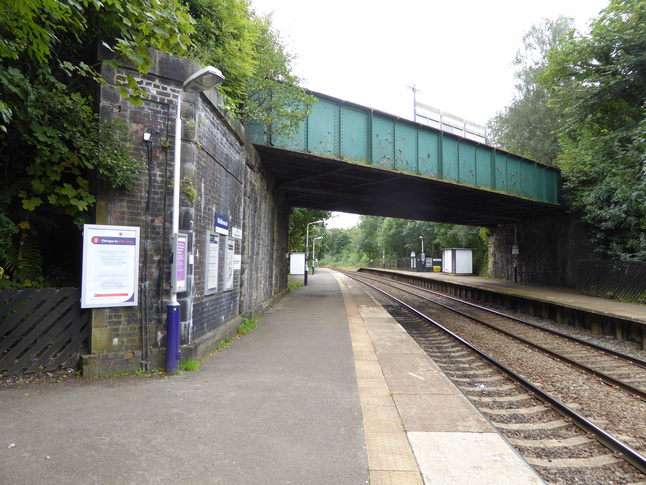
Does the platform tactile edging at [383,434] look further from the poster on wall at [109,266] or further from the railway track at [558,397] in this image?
the poster on wall at [109,266]

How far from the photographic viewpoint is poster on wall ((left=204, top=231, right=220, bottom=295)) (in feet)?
23.8

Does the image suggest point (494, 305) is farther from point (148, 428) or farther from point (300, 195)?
point (148, 428)

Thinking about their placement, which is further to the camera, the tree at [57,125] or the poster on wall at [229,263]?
the poster on wall at [229,263]

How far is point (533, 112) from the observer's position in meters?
29.2

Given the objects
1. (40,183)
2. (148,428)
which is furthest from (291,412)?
(40,183)

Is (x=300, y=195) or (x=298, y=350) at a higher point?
(x=300, y=195)

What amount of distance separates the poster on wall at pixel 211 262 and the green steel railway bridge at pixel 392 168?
491 centimetres

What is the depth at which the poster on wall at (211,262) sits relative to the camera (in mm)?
7242

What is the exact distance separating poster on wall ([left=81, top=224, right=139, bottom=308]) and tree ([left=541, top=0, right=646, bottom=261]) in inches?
525

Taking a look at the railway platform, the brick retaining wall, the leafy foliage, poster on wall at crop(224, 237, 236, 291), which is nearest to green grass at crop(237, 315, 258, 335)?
poster on wall at crop(224, 237, 236, 291)

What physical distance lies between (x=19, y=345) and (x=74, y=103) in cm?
344

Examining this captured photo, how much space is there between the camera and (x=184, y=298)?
6.21 metres

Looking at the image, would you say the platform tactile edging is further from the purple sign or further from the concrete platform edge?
the purple sign

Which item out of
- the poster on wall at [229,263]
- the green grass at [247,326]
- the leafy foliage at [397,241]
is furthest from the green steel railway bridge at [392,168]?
the leafy foliage at [397,241]
